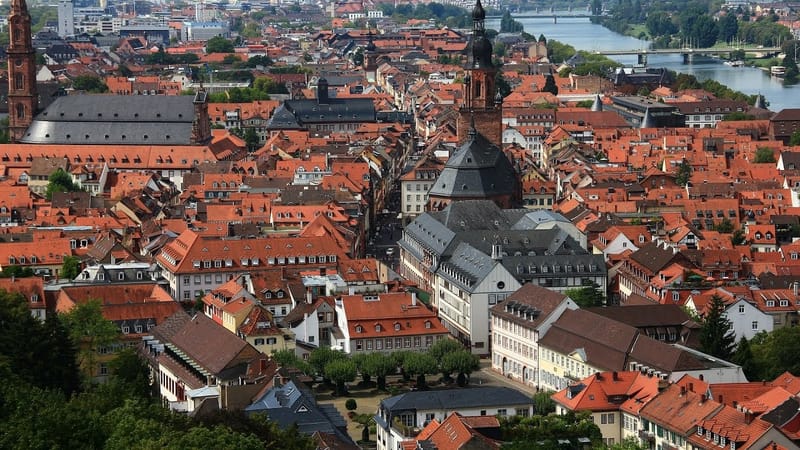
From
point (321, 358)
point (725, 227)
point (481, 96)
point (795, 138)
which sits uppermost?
point (481, 96)

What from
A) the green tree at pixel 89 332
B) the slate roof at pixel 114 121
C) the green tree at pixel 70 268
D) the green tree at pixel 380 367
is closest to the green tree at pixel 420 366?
the green tree at pixel 380 367

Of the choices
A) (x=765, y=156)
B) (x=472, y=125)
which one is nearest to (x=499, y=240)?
(x=472, y=125)

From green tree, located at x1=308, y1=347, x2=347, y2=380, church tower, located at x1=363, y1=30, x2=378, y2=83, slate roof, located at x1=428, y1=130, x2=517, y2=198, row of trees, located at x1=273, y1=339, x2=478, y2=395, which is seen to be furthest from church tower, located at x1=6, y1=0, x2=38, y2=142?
church tower, located at x1=363, y1=30, x2=378, y2=83

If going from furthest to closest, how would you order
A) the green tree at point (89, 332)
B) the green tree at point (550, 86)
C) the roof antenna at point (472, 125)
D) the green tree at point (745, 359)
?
the green tree at point (550, 86)
the roof antenna at point (472, 125)
the green tree at point (89, 332)
the green tree at point (745, 359)

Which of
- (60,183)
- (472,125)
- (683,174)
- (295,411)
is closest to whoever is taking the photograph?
(295,411)

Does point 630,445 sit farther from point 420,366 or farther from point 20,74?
point 20,74

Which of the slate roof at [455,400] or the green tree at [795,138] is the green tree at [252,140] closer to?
the green tree at [795,138]
